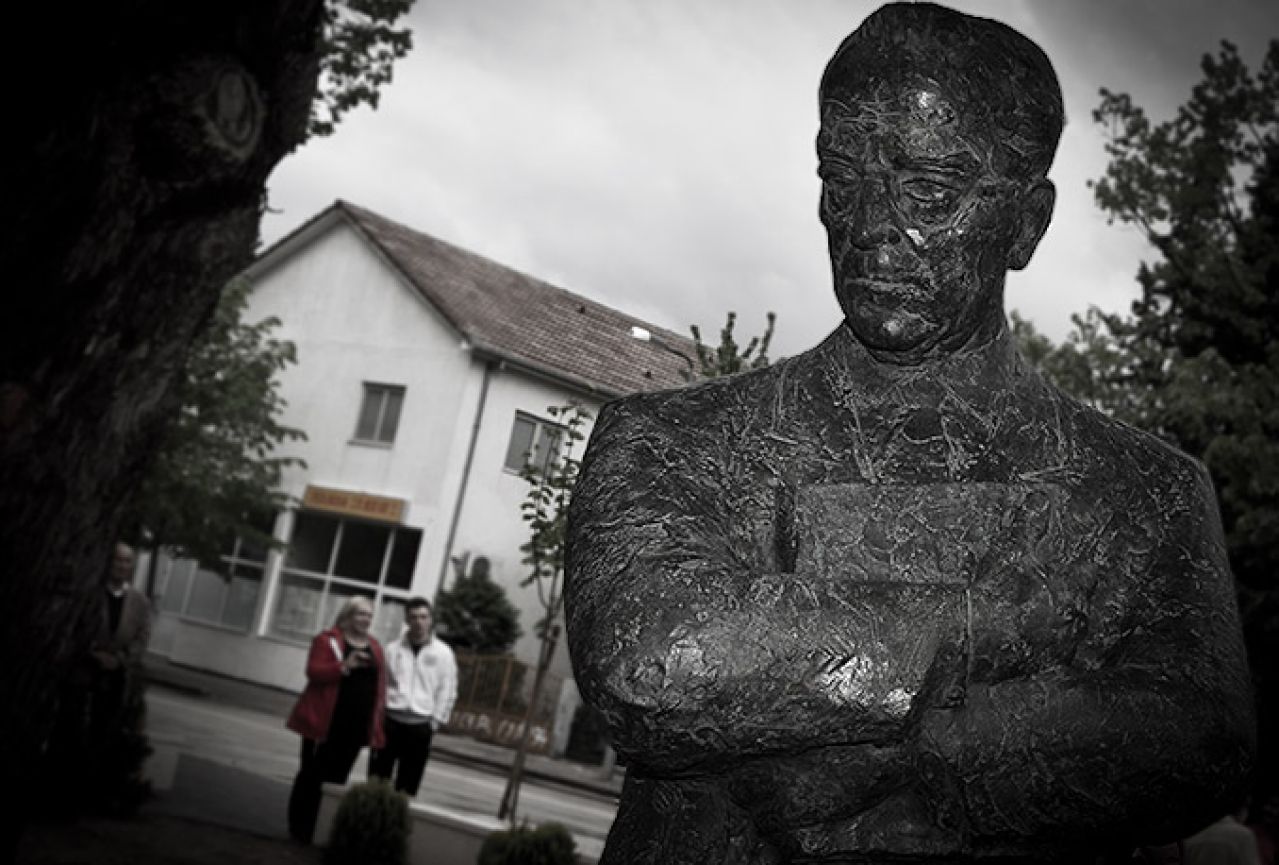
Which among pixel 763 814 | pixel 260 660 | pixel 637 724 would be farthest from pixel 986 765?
pixel 260 660

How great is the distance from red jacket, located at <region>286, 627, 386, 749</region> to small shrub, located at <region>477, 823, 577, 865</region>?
5.36 feet

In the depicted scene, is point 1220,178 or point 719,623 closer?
point 719,623

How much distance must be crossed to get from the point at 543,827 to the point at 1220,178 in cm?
1487

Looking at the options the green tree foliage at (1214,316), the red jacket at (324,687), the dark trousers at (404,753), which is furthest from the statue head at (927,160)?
the green tree foliage at (1214,316)

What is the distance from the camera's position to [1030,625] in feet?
4.73

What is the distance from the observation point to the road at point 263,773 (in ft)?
39.5

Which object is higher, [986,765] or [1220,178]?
[1220,178]

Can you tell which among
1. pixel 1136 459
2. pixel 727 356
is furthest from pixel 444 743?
pixel 1136 459

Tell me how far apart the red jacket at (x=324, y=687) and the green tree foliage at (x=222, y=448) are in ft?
49.0

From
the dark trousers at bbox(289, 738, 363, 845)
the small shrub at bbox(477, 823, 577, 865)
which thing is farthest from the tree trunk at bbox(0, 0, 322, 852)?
the dark trousers at bbox(289, 738, 363, 845)

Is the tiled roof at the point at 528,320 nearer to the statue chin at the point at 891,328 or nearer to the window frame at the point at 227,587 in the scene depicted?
the statue chin at the point at 891,328

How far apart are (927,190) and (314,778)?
30.3 ft

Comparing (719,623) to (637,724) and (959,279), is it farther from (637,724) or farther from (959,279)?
(959,279)

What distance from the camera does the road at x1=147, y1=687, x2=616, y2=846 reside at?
12039 millimetres
